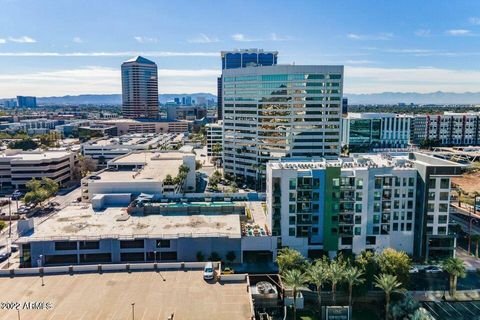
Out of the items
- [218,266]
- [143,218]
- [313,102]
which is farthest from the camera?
[313,102]

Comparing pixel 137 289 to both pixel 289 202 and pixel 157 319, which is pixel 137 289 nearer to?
pixel 157 319

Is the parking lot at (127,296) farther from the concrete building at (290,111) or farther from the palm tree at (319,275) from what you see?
the concrete building at (290,111)

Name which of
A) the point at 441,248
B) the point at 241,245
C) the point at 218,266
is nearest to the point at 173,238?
the point at 241,245

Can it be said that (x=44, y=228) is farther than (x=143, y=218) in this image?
No

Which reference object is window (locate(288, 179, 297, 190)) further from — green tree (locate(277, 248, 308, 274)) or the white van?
the white van

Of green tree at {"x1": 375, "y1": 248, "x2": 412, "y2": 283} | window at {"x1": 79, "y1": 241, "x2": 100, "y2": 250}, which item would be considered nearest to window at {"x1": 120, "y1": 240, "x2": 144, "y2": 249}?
window at {"x1": 79, "y1": 241, "x2": 100, "y2": 250}

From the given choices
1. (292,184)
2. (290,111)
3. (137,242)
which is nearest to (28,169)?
(137,242)
